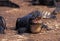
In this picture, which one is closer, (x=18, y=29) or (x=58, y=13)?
(x=18, y=29)

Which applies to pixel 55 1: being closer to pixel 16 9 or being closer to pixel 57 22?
pixel 16 9

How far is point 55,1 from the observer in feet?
46.2

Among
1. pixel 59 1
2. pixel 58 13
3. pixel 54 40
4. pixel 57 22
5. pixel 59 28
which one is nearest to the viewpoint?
pixel 54 40

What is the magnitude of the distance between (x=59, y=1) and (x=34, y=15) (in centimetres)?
832

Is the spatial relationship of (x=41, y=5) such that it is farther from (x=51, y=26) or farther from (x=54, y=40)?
(x=54, y=40)

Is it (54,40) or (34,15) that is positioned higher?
(34,15)

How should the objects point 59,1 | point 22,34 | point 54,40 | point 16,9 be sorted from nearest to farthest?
point 54,40 < point 22,34 < point 16,9 < point 59,1

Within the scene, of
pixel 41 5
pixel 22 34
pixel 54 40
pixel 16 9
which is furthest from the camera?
pixel 41 5

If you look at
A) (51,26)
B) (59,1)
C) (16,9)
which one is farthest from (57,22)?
(59,1)

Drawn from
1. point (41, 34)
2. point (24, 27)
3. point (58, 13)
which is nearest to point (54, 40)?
point (41, 34)

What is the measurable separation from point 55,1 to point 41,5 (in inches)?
41.3

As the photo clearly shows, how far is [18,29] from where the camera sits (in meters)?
7.16

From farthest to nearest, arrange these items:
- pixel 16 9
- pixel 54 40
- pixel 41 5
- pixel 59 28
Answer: pixel 41 5 < pixel 16 9 < pixel 59 28 < pixel 54 40

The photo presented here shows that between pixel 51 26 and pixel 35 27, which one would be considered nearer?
pixel 35 27
